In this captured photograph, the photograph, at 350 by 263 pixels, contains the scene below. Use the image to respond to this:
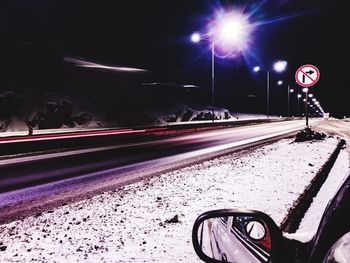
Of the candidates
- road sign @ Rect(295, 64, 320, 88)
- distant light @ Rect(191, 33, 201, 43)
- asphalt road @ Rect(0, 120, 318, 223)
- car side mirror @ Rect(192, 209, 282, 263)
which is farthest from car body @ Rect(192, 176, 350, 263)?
distant light @ Rect(191, 33, 201, 43)

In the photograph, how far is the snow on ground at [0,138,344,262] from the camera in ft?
14.5

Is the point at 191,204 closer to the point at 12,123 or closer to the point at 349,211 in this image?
the point at 349,211

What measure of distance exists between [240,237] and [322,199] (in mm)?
5637

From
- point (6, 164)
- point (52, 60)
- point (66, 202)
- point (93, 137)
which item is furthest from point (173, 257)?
point (52, 60)

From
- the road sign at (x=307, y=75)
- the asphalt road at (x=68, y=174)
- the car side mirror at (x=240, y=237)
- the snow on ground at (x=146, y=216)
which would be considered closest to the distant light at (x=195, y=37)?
the asphalt road at (x=68, y=174)

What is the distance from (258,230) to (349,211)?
71cm

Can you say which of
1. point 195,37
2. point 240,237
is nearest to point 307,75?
point 240,237

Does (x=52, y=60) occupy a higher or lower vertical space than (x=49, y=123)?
higher

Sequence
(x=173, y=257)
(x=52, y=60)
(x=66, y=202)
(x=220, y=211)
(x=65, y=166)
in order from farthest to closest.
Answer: (x=52, y=60), (x=65, y=166), (x=66, y=202), (x=173, y=257), (x=220, y=211)

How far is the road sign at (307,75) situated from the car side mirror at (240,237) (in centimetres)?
1180

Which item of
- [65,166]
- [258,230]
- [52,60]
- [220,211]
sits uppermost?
[52,60]

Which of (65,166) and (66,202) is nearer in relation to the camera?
(66,202)

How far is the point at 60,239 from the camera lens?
4.90 metres

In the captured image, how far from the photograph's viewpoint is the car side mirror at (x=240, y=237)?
1782mm
